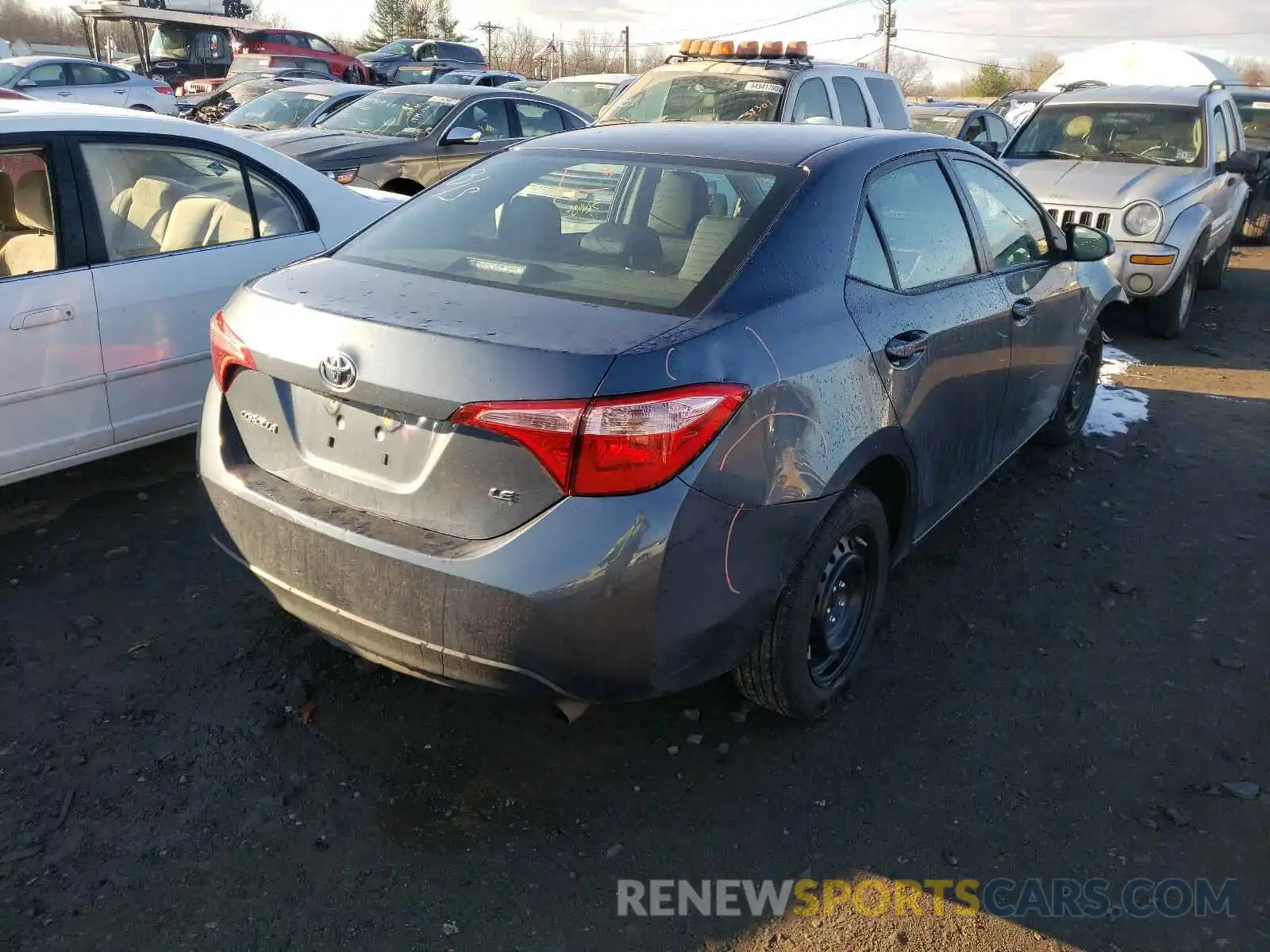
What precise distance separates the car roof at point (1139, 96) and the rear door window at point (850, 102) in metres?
1.74

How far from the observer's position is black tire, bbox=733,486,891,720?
2805 mm

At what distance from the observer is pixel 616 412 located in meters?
2.25

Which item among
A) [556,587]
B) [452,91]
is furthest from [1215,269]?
[556,587]

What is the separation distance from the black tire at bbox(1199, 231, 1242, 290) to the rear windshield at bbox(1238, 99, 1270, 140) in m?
5.89

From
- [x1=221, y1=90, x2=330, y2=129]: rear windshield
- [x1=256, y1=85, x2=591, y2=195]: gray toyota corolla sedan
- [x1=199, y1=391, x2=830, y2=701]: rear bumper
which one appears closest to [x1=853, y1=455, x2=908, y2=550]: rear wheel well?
[x1=199, y1=391, x2=830, y2=701]: rear bumper

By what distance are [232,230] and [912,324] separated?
125 inches

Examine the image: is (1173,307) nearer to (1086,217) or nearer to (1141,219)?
(1141,219)

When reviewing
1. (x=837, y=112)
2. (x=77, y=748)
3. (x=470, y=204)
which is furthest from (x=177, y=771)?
(x=837, y=112)

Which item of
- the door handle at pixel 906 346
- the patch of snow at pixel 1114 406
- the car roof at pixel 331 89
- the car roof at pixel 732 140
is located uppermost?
the car roof at pixel 732 140

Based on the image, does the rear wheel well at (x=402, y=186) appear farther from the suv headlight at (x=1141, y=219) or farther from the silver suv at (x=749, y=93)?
the suv headlight at (x=1141, y=219)

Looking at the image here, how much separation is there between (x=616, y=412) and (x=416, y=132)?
8688mm

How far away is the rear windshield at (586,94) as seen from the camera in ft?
43.7

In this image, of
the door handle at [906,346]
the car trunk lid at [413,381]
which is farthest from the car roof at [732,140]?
the car trunk lid at [413,381]

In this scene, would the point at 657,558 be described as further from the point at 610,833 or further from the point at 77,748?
the point at 77,748
